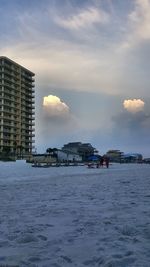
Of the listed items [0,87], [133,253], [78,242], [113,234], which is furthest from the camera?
[0,87]

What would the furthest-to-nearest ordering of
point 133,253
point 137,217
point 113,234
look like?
point 137,217, point 113,234, point 133,253

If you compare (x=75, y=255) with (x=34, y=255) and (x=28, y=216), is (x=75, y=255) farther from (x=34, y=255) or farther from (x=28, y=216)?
(x=28, y=216)

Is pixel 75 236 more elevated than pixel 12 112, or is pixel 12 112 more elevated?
pixel 12 112

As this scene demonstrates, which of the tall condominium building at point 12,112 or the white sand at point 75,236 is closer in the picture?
the white sand at point 75,236

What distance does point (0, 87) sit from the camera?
184000 mm

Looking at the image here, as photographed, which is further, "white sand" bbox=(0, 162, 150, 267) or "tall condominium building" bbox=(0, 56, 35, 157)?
"tall condominium building" bbox=(0, 56, 35, 157)

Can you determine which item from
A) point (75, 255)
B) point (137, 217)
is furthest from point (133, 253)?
point (137, 217)

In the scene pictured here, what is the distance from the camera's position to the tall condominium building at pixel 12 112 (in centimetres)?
18012

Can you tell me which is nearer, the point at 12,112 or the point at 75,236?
the point at 75,236

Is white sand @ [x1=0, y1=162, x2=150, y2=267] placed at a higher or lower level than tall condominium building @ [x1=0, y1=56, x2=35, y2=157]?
lower

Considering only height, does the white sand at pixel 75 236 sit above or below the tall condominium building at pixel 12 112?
below

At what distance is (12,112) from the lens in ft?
618

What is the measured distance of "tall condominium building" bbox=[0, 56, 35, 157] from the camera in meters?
180

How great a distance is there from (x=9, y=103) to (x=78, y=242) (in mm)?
177660
